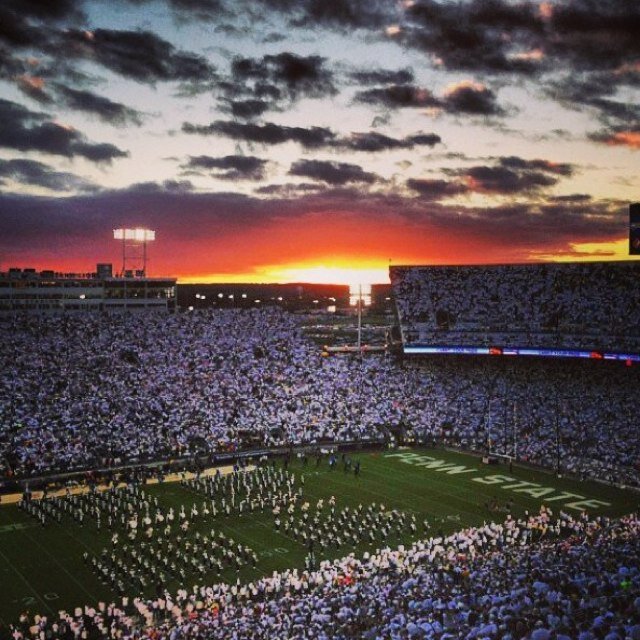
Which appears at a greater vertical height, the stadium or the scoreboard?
the scoreboard

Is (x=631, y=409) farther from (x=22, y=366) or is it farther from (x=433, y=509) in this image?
(x=22, y=366)

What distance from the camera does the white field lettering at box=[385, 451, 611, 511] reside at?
29766 millimetres

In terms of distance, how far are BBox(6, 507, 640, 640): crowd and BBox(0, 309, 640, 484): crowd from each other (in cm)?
1561

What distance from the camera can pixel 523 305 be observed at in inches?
1997

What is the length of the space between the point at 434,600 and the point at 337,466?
23.7m

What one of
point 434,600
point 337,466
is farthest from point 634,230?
point 337,466

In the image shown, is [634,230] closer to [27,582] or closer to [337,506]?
[337,506]

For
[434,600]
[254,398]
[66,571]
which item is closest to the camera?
[434,600]

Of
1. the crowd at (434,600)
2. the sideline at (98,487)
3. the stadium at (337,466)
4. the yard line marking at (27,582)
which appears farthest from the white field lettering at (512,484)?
the yard line marking at (27,582)

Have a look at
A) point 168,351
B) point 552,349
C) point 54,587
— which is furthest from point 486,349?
point 54,587

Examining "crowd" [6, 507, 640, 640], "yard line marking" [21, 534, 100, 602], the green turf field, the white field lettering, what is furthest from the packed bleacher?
"yard line marking" [21, 534, 100, 602]

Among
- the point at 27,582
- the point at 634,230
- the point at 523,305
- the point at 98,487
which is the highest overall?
the point at 634,230

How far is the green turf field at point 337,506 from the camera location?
72.0 ft

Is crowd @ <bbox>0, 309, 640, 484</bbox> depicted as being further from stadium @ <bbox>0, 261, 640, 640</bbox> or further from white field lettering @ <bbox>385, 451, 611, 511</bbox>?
white field lettering @ <bbox>385, 451, 611, 511</bbox>
